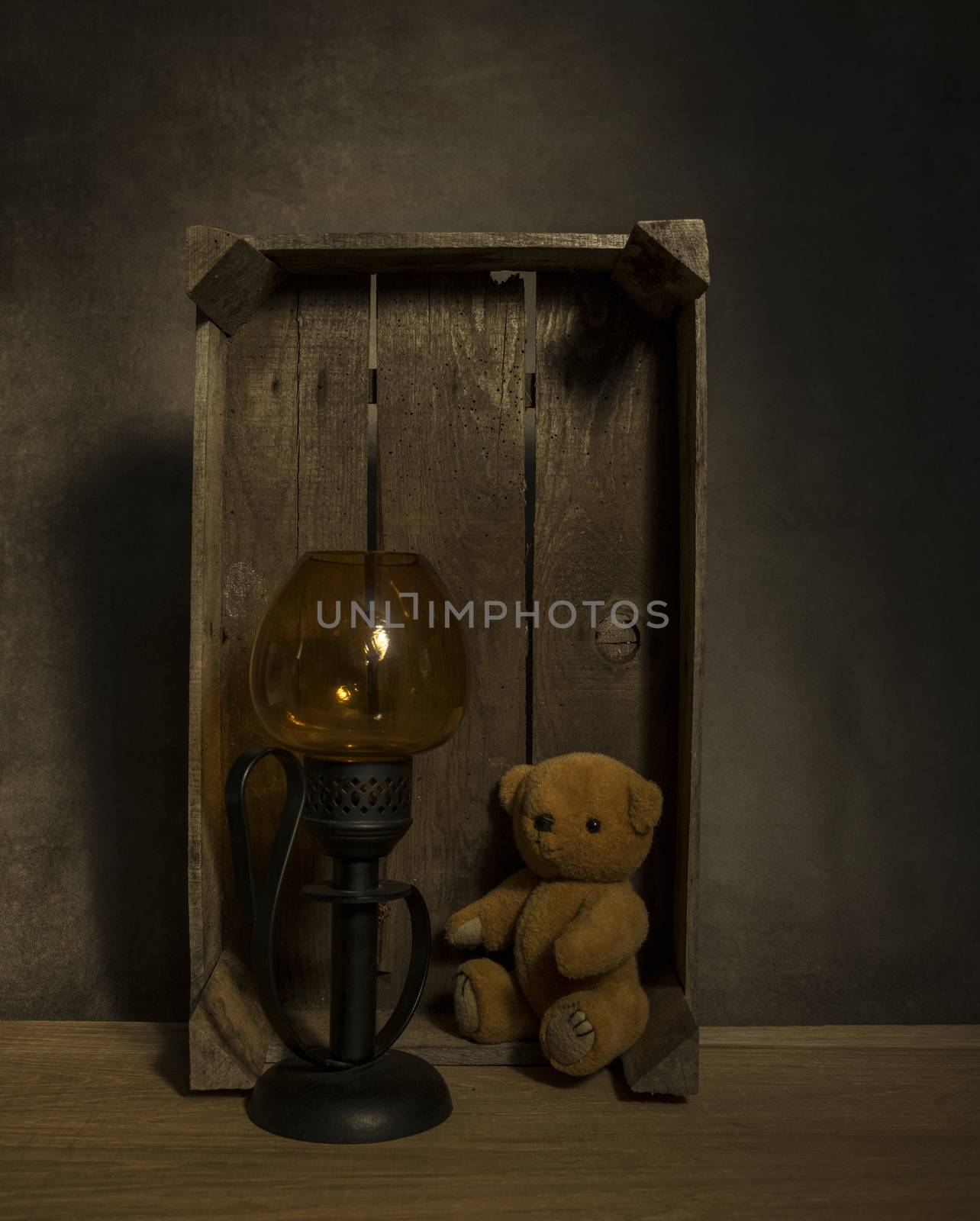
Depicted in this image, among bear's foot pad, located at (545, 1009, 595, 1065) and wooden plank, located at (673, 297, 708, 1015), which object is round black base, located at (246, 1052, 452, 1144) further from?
wooden plank, located at (673, 297, 708, 1015)

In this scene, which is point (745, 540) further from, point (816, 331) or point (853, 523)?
point (816, 331)

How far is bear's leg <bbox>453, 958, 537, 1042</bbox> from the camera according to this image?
112 centimetres

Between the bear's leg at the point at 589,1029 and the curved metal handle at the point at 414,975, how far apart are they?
129 mm

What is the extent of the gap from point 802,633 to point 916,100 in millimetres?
678

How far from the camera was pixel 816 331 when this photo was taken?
136cm

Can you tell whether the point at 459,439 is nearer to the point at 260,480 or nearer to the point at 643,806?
the point at 260,480

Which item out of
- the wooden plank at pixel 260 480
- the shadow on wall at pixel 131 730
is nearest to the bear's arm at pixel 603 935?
the wooden plank at pixel 260 480

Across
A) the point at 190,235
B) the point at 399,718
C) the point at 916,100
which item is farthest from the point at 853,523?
the point at 190,235

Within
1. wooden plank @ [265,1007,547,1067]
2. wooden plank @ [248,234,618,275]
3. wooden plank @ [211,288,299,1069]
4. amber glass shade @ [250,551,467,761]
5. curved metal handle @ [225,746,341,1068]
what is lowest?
wooden plank @ [265,1007,547,1067]

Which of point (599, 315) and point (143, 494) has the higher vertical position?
point (599, 315)

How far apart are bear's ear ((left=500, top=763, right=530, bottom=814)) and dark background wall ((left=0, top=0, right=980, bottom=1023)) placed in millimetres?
305

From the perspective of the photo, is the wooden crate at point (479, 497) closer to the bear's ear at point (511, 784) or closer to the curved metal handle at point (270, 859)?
the bear's ear at point (511, 784)

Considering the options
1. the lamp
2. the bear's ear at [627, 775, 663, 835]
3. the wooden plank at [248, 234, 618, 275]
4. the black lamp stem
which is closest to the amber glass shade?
the lamp

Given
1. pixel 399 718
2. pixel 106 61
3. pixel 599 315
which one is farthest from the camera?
pixel 106 61
